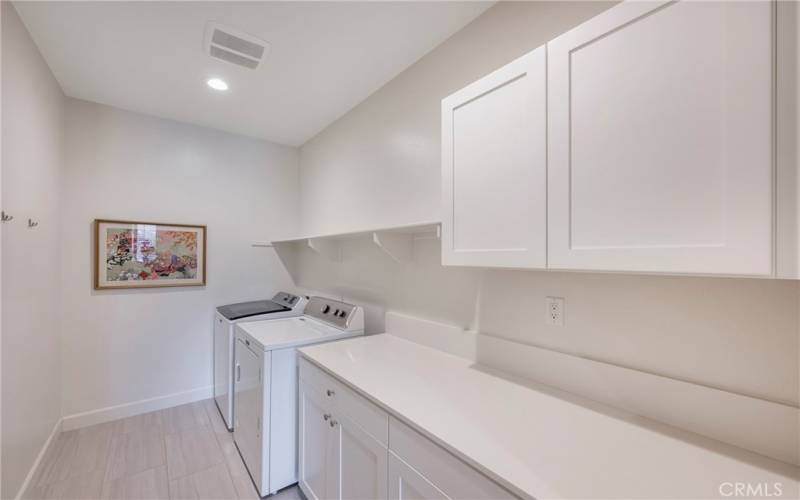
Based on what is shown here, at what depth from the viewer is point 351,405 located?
1.32 metres

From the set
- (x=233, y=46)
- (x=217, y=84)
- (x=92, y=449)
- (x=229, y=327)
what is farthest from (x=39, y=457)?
(x=233, y=46)

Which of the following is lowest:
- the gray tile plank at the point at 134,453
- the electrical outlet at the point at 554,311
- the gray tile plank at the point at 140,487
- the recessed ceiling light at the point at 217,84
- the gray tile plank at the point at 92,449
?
the gray tile plank at the point at 140,487

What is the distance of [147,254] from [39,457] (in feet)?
Answer: 4.67

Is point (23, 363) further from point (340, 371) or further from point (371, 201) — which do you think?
point (371, 201)

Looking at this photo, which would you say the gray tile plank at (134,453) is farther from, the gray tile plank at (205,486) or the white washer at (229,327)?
the white washer at (229,327)

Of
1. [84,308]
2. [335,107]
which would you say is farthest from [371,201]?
[84,308]

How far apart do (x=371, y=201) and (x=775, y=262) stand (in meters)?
2.01

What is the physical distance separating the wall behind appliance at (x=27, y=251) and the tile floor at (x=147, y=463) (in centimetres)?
20

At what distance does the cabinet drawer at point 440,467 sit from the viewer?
0.81 meters

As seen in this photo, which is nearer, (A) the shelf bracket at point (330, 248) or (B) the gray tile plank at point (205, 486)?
(B) the gray tile plank at point (205, 486)

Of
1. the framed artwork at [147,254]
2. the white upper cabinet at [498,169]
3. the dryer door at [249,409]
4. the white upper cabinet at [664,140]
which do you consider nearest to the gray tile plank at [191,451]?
the dryer door at [249,409]

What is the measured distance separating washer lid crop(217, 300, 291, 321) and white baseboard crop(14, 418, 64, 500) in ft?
4.00

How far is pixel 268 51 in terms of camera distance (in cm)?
190

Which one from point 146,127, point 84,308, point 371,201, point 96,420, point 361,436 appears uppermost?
A: point 146,127
